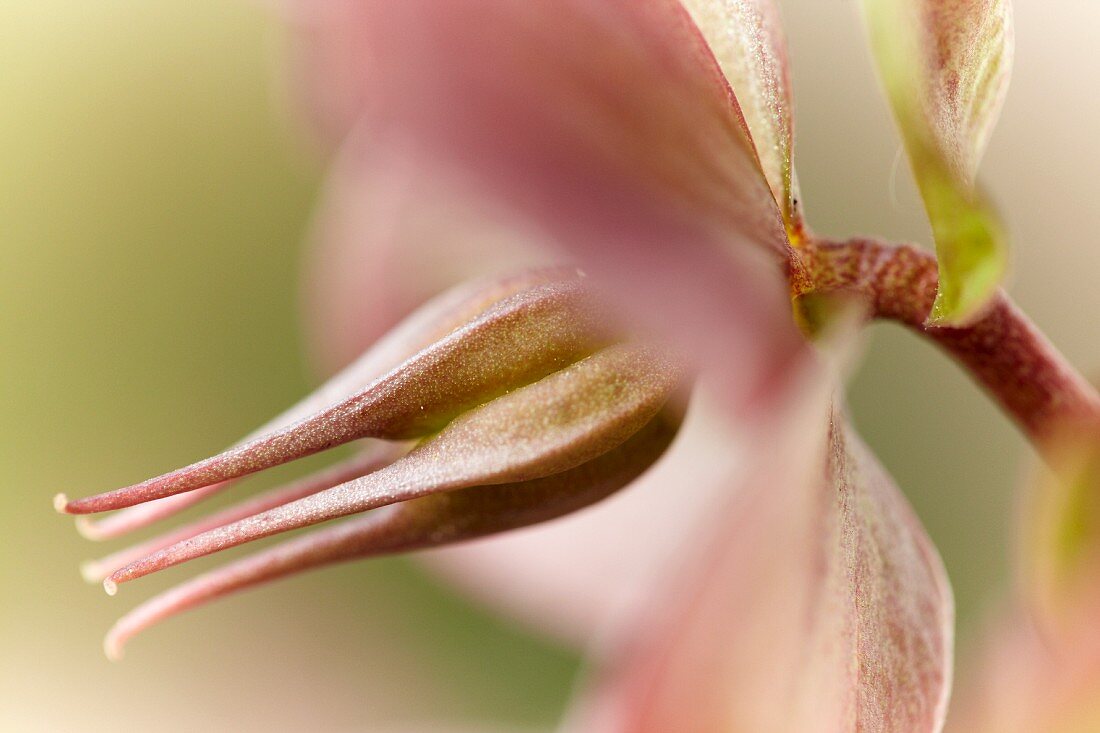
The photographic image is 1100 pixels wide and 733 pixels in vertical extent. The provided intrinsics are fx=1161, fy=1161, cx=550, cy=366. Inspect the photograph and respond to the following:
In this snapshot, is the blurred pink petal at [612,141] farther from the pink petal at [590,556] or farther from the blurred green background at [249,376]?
the blurred green background at [249,376]

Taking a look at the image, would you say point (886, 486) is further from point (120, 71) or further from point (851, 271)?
point (120, 71)

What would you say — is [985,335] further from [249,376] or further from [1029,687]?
[249,376]

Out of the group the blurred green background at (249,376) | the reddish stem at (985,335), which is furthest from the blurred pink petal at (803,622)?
the blurred green background at (249,376)

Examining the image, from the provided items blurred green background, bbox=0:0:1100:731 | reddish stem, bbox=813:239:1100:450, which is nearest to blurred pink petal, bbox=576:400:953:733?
reddish stem, bbox=813:239:1100:450

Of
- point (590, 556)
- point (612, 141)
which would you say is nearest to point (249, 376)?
point (590, 556)

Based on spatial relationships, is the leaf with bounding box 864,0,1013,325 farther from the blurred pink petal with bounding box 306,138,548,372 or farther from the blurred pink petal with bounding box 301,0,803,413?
the blurred pink petal with bounding box 306,138,548,372
